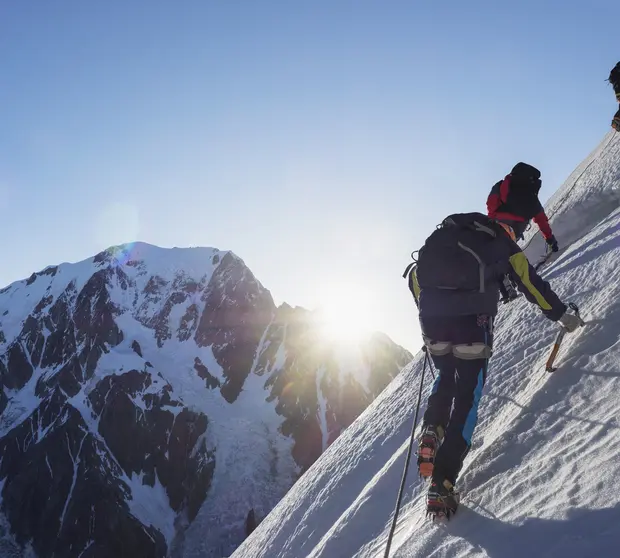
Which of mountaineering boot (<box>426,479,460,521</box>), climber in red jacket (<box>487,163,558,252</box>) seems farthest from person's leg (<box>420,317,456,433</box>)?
climber in red jacket (<box>487,163,558,252</box>)

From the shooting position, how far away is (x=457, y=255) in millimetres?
3588

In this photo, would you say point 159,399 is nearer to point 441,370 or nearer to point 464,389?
point 441,370

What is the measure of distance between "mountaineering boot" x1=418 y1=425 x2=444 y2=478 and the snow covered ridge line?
78.0m

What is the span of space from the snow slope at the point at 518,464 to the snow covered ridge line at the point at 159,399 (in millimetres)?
75521

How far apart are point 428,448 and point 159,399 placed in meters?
96.9

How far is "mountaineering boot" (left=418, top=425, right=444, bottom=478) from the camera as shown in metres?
3.22

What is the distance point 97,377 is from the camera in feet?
315

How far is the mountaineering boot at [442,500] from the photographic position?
115 inches

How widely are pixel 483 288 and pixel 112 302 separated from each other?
4800 inches

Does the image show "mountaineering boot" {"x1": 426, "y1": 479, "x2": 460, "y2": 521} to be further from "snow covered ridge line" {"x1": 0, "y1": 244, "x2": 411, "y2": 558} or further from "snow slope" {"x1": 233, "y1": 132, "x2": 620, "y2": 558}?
"snow covered ridge line" {"x1": 0, "y1": 244, "x2": 411, "y2": 558}

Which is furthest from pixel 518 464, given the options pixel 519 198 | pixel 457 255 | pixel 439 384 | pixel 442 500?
pixel 519 198

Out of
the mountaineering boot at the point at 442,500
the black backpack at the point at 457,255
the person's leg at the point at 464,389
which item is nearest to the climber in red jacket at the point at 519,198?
the black backpack at the point at 457,255

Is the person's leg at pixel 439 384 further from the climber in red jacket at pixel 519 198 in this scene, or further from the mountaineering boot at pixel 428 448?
the climber in red jacket at pixel 519 198

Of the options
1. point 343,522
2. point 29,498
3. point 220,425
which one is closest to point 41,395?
point 29,498
